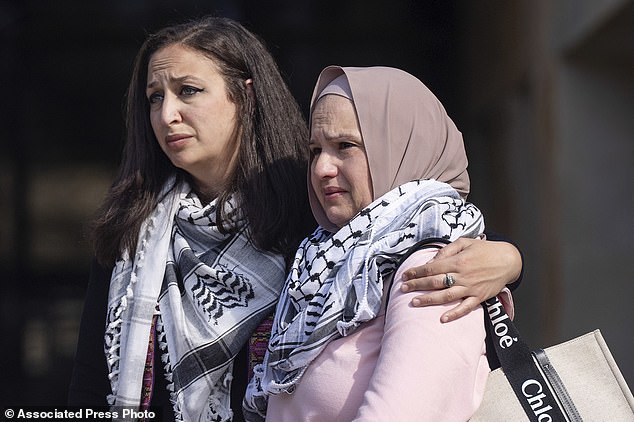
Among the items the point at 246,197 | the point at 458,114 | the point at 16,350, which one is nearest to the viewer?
the point at 246,197

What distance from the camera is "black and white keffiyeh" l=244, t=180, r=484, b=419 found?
6.59ft

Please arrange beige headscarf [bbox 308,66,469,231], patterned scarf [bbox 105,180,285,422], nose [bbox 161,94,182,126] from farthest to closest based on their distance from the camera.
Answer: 1. nose [bbox 161,94,182,126]
2. patterned scarf [bbox 105,180,285,422]
3. beige headscarf [bbox 308,66,469,231]

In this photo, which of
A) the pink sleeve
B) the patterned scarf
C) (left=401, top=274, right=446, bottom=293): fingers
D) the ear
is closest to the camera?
the pink sleeve

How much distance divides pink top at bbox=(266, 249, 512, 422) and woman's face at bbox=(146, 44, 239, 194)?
780 mm

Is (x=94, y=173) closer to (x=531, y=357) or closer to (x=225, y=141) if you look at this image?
(x=225, y=141)

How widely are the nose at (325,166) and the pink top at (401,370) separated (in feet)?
0.86

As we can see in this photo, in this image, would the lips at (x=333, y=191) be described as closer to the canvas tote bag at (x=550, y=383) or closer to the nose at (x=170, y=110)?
the canvas tote bag at (x=550, y=383)

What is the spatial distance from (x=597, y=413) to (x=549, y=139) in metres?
4.09

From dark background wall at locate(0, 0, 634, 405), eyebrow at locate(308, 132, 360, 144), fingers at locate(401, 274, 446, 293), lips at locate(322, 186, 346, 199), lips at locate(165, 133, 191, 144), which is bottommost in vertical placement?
dark background wall at locate(0, 0, 634, 405)

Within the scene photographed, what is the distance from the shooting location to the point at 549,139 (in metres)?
5.94

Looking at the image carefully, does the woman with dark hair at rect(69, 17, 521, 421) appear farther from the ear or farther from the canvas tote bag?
the canvas tote bag

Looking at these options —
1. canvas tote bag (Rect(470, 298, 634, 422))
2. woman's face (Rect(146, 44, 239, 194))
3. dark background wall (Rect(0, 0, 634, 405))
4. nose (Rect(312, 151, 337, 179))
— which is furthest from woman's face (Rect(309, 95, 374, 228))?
dark background wall (Rect(0, 0, 634, 405))

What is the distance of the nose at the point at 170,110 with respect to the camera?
259 centimetres

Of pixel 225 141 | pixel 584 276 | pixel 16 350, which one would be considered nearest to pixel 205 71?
pixel 225 141
